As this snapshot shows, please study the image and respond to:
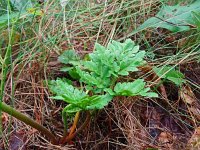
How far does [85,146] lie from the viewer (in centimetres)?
117

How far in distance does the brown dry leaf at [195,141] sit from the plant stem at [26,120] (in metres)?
0.41

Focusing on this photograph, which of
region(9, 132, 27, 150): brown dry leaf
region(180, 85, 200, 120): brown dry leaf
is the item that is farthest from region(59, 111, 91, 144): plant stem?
region(180, 85, 200, 120): brown dry leaf

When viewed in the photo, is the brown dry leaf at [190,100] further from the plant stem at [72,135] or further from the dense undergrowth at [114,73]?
the plant stem at [72,135]

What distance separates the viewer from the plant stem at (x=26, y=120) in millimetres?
999

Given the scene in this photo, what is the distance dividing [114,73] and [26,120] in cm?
28

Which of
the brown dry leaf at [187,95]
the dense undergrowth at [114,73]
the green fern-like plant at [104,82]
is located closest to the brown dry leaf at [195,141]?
the dense undergrowth at [114,73]


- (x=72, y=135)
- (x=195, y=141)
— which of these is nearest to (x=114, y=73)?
(x=72, y=135)

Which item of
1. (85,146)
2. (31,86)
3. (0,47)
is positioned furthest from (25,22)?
(85,146)

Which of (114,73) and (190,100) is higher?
(114,73)

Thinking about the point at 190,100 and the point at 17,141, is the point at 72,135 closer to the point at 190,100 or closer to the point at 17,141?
the point at 17,141

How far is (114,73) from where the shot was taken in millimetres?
1097

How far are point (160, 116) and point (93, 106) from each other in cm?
33

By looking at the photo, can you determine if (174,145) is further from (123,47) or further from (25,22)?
(25,22)

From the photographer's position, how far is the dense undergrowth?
119 centimetres
